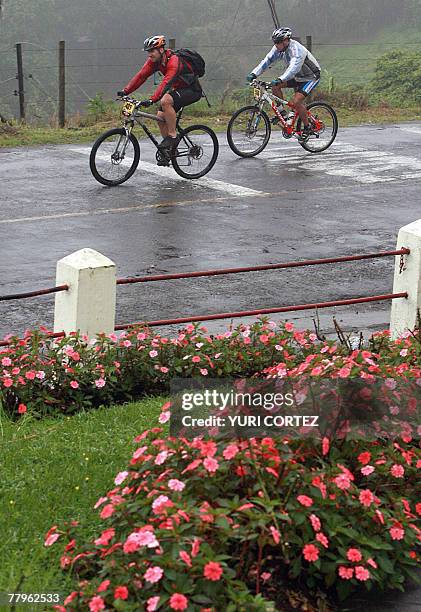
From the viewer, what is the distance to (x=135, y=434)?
661 cm

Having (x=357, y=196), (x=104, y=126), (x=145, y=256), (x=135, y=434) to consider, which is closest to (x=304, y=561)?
(x=135, y=434)

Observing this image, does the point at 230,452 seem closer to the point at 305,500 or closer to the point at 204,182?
the point at 305,500

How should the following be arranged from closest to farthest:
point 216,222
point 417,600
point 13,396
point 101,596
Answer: point 101,596 < point 417,600 < point 13,396 < point 216,222

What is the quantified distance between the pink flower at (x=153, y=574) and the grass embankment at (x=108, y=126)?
50.2ft

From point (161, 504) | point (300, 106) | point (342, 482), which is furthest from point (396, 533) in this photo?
point (300, 106)

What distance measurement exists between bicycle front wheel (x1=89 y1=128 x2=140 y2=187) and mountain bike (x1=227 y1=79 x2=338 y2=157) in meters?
2.21

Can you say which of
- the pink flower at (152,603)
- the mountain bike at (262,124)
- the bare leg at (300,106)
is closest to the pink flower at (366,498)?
the pink flower at (152,603)

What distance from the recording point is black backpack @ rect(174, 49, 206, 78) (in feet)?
51.7

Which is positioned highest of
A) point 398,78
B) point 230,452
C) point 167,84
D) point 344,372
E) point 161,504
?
point 167,84

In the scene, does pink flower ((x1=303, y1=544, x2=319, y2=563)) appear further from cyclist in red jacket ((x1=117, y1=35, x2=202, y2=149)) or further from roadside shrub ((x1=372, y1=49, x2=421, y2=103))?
roadside shrub ((x1=372, y1=49, x2=421, y2=103))

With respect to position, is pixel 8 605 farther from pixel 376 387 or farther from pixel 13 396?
pixel 13 396

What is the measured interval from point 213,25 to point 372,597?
80.7 meters

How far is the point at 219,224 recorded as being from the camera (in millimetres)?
13711

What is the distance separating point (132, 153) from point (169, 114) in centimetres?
80
